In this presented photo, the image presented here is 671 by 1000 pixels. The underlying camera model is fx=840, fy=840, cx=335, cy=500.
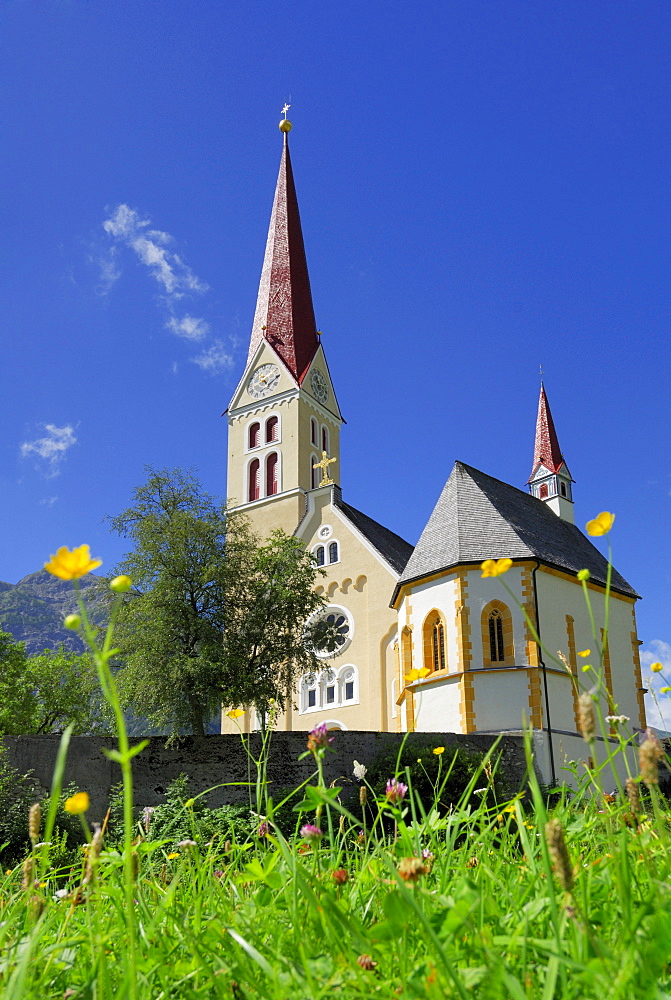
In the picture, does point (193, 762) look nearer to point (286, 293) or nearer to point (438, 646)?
point (438, 646)

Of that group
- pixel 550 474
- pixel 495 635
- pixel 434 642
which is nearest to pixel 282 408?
pixel 550 474

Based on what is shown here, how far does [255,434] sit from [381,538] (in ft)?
40.4

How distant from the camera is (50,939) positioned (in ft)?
8.63

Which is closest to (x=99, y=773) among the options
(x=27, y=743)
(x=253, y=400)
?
(x=27, y=743)

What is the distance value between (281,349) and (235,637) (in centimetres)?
→ 2948

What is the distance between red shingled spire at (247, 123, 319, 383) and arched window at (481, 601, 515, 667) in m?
27.3

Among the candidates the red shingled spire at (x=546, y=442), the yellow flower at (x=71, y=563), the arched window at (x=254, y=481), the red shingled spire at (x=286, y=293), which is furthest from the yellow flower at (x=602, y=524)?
the red shingled spire at (x=286, y=293)

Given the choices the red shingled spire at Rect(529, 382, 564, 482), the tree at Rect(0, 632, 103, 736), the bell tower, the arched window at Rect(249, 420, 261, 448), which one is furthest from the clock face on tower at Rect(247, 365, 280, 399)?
the tree at Rect(0, 632, 103, 736)

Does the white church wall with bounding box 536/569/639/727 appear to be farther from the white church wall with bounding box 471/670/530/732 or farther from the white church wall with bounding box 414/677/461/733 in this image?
the white church wall with bounding box 414/677/461/733

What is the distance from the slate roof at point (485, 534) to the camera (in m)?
25.7

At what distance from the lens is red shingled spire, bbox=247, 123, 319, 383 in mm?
52031

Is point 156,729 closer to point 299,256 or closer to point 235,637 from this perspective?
point 235,637

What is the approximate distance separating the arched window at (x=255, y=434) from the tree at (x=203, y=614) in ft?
69.2

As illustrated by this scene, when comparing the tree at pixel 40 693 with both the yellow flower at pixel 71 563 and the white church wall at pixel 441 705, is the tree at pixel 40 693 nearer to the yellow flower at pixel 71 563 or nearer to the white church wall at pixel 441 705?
the white church wall at pixel 441 705
